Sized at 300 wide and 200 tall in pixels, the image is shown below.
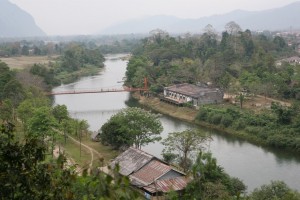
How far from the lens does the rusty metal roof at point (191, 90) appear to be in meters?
30.1

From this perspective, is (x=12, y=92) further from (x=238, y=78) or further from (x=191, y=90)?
(x=238, y=78)

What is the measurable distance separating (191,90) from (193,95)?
1458mm

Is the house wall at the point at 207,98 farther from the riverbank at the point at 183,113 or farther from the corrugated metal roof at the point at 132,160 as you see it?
the corrugated metal roof at the point at 132,160

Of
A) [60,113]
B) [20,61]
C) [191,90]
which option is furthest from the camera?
[20,61]

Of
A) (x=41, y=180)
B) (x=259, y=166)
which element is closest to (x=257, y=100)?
(x=259, y=166)

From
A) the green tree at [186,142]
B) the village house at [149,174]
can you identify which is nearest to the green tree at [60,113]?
the village house at [149,174]

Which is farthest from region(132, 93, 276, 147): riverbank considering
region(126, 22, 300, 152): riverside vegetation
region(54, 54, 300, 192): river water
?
region(54, 54, 300, 192): river water

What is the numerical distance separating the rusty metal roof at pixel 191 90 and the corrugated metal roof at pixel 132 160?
1442cm

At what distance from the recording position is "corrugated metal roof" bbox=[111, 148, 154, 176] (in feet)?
49.4

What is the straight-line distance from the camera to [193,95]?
98.3 feet

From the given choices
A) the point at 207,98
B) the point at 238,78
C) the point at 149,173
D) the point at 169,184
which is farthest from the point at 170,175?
the point at 238,78

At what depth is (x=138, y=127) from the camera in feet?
60.1

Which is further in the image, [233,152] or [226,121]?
[226,121]

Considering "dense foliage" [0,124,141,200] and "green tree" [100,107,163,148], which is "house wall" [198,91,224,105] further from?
"dense foliage" [0,124,141,200]
